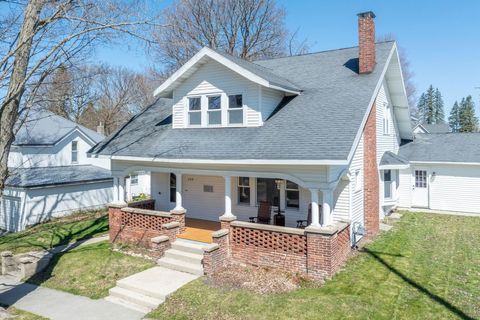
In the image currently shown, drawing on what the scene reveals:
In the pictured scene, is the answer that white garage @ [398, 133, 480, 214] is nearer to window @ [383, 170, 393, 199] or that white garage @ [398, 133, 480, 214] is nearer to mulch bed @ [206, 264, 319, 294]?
window @ [383, 170, 393, 199]

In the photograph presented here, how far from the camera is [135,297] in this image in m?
8.59

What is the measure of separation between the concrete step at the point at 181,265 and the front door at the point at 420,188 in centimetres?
1411

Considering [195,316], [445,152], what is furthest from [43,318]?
[445,152]

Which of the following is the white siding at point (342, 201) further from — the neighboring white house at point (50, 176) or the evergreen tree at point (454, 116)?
the evergreen tree at point (454, 116)

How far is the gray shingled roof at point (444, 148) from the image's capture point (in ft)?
58.4

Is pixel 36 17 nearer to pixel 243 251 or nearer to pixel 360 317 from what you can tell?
pixel 243 251

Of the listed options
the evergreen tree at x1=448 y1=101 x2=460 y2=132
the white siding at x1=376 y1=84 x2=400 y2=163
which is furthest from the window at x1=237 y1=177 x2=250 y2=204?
the evergreen tree at x1=448 y1=101 x2=460 y2=132

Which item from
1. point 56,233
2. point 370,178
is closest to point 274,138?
point 370,178

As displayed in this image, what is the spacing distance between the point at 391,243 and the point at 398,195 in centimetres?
814

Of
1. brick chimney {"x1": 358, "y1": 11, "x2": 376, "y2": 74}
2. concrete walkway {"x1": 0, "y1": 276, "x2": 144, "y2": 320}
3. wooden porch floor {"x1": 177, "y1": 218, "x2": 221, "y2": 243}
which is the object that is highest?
brick chimney {"x1": 358, "y1": 11, "x2": 376, "y2": 74}

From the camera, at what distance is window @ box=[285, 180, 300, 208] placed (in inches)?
479

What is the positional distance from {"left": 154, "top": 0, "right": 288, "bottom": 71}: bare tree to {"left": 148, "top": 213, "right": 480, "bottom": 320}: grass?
79.0ft

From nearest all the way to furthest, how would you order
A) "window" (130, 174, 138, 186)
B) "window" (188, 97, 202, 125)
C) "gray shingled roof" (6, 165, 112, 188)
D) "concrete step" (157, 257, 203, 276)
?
"concrete step" (157, 257, 203, 276)
"window" (188, 97, 202, 125)
"gray shingled roof" (6, 165, 112, 188)
"window" (130, 174, 138, 186)

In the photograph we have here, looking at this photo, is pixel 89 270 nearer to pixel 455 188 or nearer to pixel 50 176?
pixel 50 176
